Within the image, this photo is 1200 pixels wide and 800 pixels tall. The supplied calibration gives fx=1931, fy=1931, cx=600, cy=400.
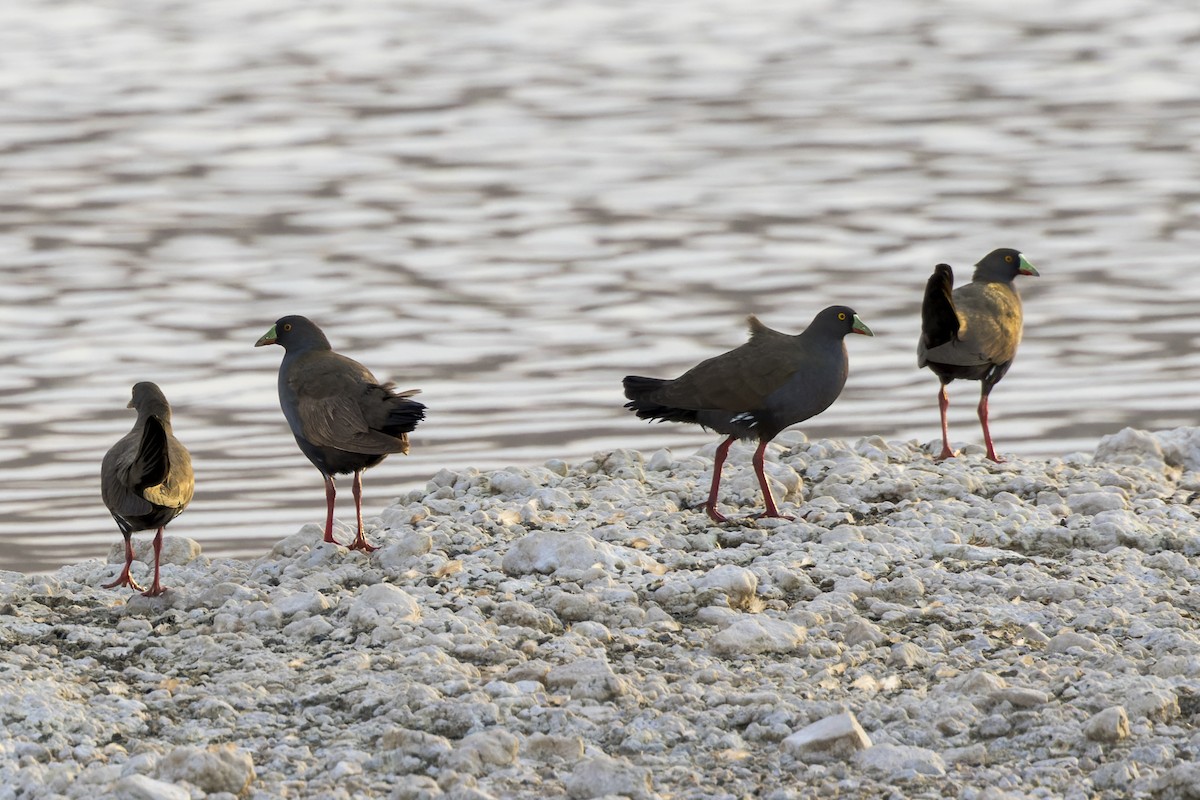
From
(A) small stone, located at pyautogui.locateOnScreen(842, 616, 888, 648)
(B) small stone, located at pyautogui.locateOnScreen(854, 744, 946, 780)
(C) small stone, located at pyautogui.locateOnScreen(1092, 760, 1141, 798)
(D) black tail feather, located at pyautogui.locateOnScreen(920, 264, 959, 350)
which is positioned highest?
(D) black tail feather, located at pyautogui.locateOnScreen(920, 264, 959, 350)

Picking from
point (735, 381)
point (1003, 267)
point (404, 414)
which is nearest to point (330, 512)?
point (404, 414)

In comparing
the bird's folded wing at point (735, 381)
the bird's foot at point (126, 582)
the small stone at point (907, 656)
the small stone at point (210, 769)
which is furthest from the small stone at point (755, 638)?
the bird's foot at point (126, 582)

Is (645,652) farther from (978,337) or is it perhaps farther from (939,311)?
(978,337)

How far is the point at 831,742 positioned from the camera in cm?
684

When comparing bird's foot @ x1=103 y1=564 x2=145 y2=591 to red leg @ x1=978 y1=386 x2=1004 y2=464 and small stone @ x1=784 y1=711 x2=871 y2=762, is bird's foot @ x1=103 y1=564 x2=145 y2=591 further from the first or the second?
red leg @ x1=978 y1=386 x2=1004 y2=464

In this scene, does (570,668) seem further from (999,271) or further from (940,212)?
(940,212)

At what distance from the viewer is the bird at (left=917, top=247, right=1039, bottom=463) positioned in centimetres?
1077

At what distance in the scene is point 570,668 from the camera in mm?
7387

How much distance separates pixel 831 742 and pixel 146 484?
140 inches

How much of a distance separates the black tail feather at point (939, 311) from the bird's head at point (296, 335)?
132 inches

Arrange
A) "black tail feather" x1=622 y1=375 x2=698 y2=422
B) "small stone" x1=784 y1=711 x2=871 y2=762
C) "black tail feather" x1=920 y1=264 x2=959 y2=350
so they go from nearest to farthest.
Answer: "small stone" x1=784 y1=711 x2=871 y2=762, "black tail feather" x1=622 y1=375 x2=698 y2=422, "black tail feather" x1=920 y1=264 x2=959 y2=350

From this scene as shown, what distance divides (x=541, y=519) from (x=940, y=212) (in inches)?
447

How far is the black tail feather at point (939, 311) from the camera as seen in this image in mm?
10633

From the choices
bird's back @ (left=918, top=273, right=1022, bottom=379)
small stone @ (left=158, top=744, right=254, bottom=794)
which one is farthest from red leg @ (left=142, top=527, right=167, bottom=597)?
bird's back @ (left=918, top=273, right=1022, bottom=379)
